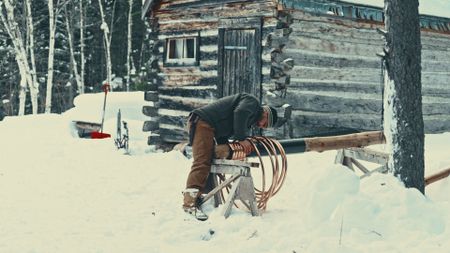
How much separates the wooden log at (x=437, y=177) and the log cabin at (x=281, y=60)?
4680mm

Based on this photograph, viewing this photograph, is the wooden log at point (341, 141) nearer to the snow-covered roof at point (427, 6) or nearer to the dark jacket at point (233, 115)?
the dark jacket at point (233, 115)

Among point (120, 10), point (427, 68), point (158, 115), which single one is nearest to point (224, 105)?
point (158, 115)

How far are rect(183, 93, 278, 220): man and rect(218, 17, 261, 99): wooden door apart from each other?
5.36 m

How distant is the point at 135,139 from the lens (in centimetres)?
1747

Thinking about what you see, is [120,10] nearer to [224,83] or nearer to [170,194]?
[224,83]

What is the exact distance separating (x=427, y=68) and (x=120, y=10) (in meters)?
25.3

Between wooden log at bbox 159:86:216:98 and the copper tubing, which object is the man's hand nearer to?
the copper tubing

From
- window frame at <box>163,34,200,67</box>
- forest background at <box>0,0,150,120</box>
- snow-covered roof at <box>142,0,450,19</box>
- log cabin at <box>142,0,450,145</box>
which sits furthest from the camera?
forest background at <box>0,0,150,120</box>

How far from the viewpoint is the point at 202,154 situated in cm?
710

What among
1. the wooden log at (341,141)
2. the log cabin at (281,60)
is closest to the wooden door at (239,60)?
the log cabin at (281,60)

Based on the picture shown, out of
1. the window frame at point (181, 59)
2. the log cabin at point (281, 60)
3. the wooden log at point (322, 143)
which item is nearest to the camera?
the wooden log at point (322, 143)

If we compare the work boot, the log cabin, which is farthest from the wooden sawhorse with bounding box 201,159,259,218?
the log cabin

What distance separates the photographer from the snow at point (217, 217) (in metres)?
5.55

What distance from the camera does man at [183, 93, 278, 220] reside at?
701cm
